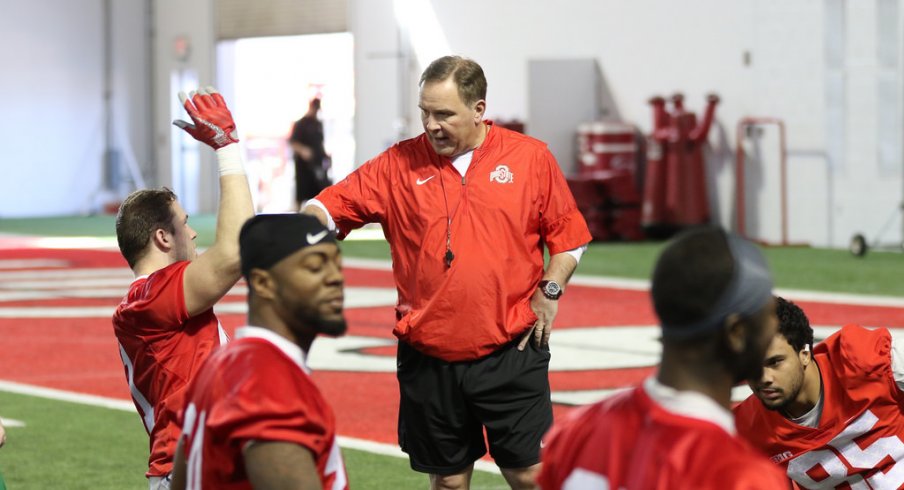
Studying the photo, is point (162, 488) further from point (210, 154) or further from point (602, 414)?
point (210, 154)

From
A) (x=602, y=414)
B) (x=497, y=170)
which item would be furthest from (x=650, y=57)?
(x=602, y=414)

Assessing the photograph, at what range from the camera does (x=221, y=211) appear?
436 centimetres

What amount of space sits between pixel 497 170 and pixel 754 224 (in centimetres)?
1760

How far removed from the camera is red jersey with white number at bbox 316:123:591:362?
498 cm

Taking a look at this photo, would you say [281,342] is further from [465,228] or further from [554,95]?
[554,95]

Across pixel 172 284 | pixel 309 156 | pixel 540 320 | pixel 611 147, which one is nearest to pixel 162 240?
pixel 172 284

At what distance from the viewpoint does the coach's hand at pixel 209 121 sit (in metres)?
4.50

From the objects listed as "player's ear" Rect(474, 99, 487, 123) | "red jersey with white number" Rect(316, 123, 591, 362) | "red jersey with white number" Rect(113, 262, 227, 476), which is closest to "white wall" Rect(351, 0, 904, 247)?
"red jersey with white number" Rect(316, 123, 591, 362)

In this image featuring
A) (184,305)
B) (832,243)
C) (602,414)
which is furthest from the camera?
(832,243)

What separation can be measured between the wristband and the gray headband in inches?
85.9

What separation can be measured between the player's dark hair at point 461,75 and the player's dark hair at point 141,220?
0.96 meters

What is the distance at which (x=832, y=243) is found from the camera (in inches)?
830

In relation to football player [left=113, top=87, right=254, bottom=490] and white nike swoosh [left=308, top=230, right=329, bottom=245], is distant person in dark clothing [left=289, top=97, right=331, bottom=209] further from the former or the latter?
white nike swoosh [left=308, top=230, right=329, bottom=245]

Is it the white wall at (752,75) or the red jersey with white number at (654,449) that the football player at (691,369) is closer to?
the red jersey with white number at (654,449)
